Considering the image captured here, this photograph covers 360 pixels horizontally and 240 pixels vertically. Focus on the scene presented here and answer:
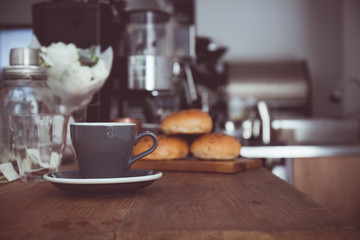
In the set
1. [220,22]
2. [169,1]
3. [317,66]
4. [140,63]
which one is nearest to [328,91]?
[317,66]

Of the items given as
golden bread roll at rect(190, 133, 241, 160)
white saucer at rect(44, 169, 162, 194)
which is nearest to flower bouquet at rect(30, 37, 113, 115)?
golden bread roll at rect(190, 133, 241, 160)

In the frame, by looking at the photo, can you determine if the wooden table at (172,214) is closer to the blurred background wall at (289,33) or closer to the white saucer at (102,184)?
the white saucer at (102,184)

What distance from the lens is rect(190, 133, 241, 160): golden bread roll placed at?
1068 millimetres

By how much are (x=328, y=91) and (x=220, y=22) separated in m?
1.68

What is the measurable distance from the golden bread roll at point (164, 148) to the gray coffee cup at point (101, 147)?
1.06 ft

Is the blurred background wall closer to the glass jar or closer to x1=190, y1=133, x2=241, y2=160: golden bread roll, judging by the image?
x1=190, y1=133, x2=241, y2=160: golden bread roll

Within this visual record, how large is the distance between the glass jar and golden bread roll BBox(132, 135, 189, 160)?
0.24 metres

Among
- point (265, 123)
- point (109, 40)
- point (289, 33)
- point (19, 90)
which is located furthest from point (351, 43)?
point (19, 90)

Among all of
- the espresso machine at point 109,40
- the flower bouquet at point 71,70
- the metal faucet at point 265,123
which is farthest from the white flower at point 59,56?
the metal faucet at point 265,123

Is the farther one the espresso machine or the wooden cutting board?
the espresso machine

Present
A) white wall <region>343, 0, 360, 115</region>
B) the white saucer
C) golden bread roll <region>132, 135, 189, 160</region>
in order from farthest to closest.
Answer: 1. white wall <region>343, 0, 360, 115</region>
2. golden bread roll <region>132, 135, 189, 160</region>
3. the white saucer

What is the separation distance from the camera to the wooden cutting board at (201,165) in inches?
39.5

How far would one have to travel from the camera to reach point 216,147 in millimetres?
1073

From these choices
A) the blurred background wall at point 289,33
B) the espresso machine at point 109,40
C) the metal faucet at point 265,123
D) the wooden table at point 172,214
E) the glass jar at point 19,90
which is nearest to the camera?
the wooden table at point 172,214
